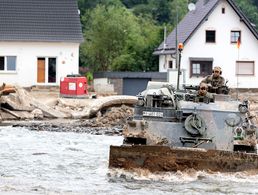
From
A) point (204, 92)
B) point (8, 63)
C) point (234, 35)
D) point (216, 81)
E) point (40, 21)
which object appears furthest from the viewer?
point (234, 35)

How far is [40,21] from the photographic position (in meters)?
50.5

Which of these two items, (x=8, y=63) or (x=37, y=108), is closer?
(x=37, y=108)

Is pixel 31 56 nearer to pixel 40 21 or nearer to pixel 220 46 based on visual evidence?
pixel 40 21

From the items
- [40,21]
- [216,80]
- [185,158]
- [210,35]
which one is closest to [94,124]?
[216,80]

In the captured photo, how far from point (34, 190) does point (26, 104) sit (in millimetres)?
19151

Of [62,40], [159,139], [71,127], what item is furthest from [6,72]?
[159,139]

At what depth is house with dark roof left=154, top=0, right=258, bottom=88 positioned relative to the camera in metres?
54.1

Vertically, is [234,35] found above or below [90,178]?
above

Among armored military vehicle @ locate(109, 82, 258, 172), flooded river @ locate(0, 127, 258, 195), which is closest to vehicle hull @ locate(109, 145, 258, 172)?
armored military vehicle @ locate(109, 82, 258, 172)

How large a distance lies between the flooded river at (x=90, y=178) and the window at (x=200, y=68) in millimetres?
31152

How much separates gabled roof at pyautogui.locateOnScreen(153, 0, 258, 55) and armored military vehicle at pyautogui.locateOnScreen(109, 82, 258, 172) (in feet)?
110

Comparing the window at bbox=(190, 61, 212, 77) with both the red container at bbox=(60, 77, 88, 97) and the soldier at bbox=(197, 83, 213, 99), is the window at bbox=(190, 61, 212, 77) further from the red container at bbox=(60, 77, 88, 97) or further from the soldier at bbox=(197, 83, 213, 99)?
the soldier at bbox=(197, 83, 213, 99)

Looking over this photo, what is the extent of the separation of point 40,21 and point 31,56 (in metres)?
2.22

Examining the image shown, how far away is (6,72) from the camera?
4916 centimetres
